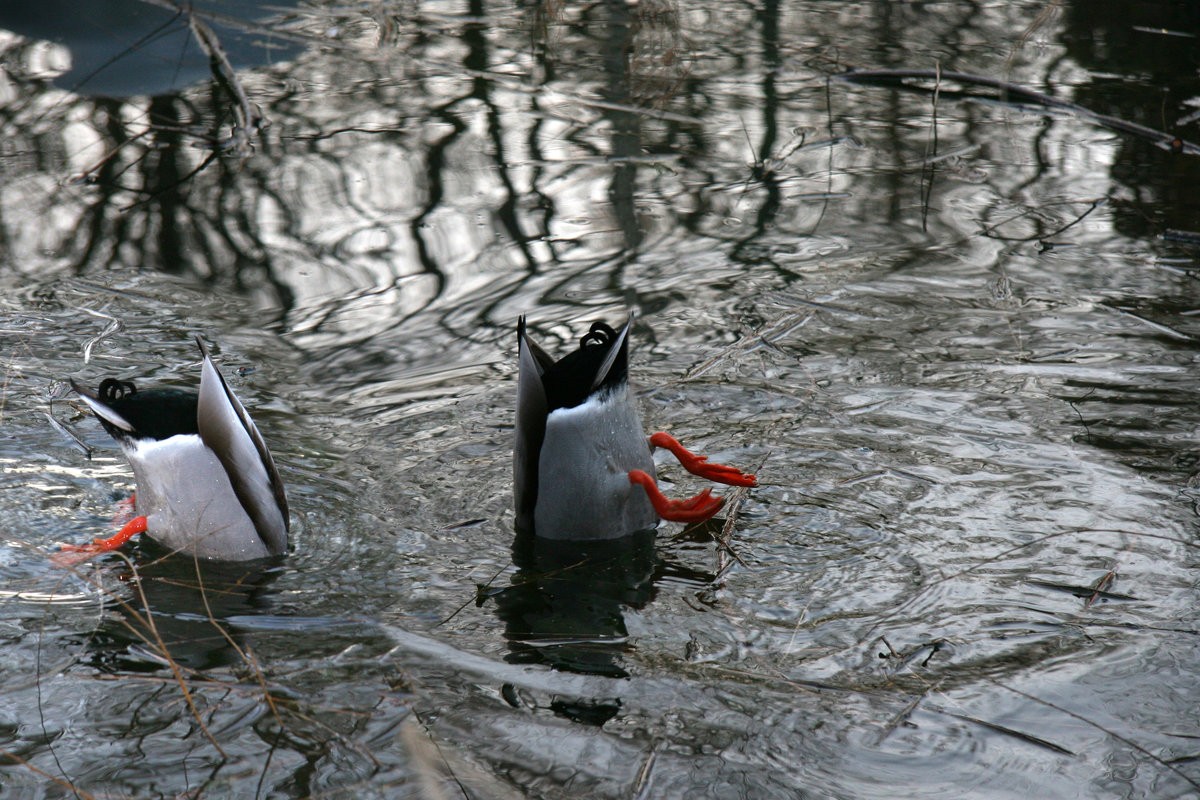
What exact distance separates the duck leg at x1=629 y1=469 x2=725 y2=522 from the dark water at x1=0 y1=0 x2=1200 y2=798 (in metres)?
0.14

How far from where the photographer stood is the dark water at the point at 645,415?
2867 mm

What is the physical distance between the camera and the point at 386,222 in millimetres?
6250

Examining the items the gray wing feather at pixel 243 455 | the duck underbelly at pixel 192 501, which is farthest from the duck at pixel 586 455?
the duck underbelly at pixel 192 501

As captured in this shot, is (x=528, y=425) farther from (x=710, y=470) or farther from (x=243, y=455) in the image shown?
(x=243, y=455)

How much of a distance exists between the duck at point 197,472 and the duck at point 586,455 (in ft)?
2.80

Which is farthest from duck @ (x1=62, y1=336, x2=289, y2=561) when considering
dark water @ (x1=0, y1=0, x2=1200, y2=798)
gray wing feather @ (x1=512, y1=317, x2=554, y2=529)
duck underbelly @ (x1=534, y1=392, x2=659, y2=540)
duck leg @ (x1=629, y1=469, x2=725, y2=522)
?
duck leg @ (x1=629, y1=469, x2=725, y2=522)

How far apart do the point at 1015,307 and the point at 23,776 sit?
438 centimetres

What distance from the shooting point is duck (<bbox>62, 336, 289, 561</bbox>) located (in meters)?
3.65

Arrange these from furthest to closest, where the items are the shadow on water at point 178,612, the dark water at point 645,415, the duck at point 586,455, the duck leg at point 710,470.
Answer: the duck leg at point 710,470 < the duck at point 586,455 < the shadow on water at point 178,612 < the dark water at point 645,415

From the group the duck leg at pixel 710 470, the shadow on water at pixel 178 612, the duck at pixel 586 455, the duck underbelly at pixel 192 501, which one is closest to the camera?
the shadow on water at pixel 178 612

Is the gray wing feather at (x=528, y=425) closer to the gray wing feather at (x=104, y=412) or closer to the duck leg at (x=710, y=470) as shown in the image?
→ the duck leg at (x=710, y=470)

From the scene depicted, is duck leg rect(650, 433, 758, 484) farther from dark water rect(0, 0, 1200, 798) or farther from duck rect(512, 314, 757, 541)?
dark water rect(0, 0, 1200, 798)

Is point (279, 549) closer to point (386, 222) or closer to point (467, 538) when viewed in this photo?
point (467, 538)

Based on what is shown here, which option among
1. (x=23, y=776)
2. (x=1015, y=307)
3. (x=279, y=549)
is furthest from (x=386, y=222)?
(x=23, y=776)
